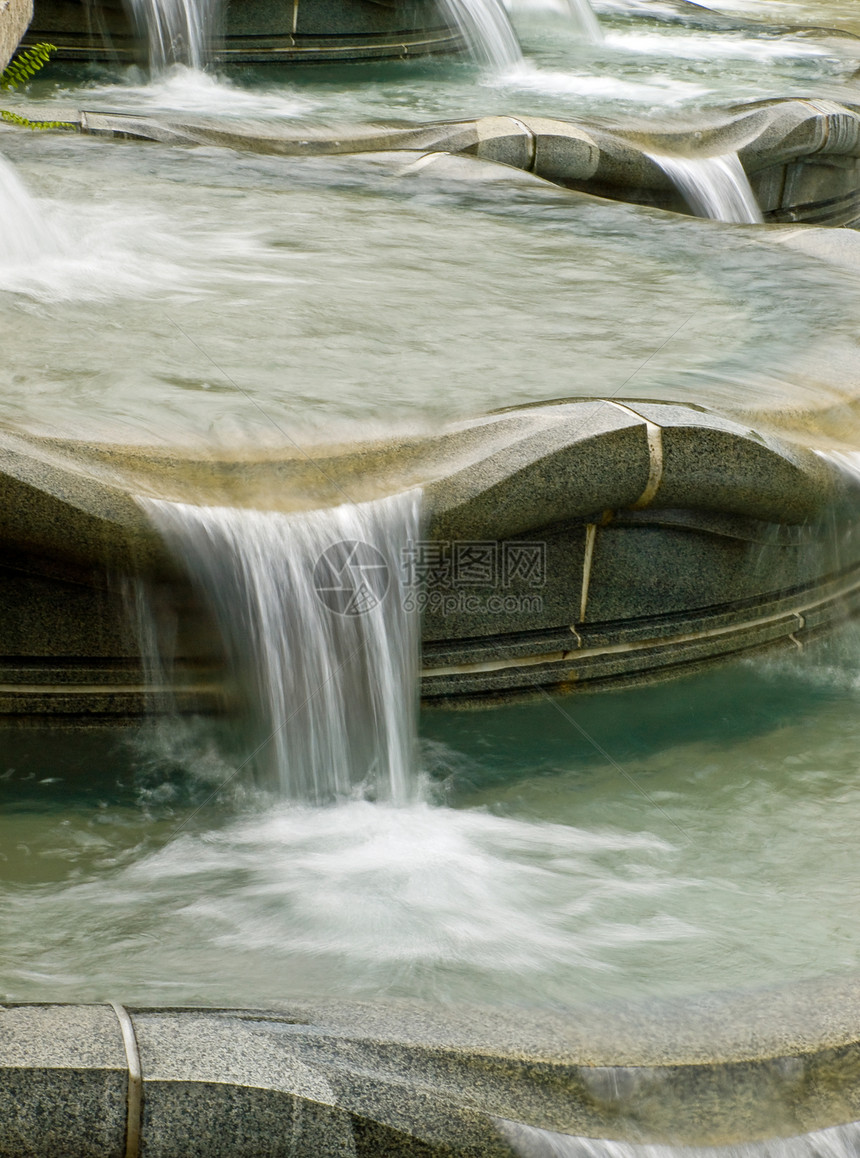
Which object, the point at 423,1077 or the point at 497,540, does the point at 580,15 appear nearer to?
the point at 497,540

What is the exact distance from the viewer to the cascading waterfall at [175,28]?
927cm

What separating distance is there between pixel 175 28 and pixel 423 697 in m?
7.43

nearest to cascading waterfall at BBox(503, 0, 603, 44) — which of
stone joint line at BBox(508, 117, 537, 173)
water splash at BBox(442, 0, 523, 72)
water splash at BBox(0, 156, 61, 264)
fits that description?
water splash at BBox(442, 0, 523, 72)

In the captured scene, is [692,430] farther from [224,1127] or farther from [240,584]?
[224,1127]

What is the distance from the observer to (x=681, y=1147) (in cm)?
222

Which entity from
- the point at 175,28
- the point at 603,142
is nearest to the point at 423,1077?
the point at 603,142

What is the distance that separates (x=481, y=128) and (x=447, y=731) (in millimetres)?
4441

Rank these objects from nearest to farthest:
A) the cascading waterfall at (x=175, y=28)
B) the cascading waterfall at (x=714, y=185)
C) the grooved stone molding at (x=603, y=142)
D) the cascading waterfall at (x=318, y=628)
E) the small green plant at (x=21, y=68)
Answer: the cascading waterfall at (x=318, y=628)
the grooved stone molding at (x=603, y=142)
the small green plant at (x=21, y=68)
the cascading waterfall at (x=714, y=185)
the cascading waterfall at (x=175, y=28)

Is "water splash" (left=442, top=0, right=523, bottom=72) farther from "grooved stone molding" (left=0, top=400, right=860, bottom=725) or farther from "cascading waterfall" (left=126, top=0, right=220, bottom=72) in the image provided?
"grooved stone molding" (left=0, top=400, right=860, bottom=725)

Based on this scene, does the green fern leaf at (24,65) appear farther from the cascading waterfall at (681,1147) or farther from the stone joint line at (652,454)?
the cascading waterfall at (681,1147)

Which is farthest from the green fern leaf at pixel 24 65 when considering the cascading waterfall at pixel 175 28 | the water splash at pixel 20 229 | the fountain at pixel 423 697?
the fountain at pixel 423 697

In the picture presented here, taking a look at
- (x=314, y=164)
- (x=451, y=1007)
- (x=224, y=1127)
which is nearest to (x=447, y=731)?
(x=451, y=1007)

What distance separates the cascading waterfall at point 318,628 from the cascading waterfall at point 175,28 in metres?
7.25

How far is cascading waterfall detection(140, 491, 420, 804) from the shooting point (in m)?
3.25
